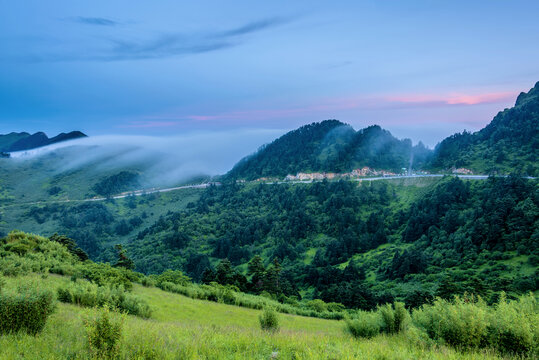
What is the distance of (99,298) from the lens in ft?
42.4

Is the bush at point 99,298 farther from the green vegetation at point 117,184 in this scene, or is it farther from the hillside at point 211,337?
the green vegetation at point 117,184

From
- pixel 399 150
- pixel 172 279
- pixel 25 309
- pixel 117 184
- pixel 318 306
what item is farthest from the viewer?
pixel 117 184

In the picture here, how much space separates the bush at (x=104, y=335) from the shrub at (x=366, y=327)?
8731mm

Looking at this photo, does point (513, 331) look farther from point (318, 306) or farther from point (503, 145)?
point (503, 145)

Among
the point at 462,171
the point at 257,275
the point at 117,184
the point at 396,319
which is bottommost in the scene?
the point at 257,275

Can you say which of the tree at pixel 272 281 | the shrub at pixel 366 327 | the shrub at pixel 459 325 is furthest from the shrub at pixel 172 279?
the shrub at pixel 459 325

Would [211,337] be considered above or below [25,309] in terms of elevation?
below

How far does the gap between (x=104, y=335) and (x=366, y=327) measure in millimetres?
9453

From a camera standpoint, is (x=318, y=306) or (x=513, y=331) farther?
(x=318, y=306)

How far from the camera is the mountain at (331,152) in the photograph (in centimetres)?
10575

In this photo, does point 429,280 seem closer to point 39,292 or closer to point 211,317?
point 211,317

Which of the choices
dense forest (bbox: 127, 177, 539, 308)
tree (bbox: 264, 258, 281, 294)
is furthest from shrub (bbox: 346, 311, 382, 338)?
tree (bbox: 264, 258, 281, 294)

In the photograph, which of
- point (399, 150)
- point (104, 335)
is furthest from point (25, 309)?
point (399, 150)

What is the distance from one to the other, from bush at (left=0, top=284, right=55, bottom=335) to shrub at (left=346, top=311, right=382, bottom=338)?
34.0 ft
